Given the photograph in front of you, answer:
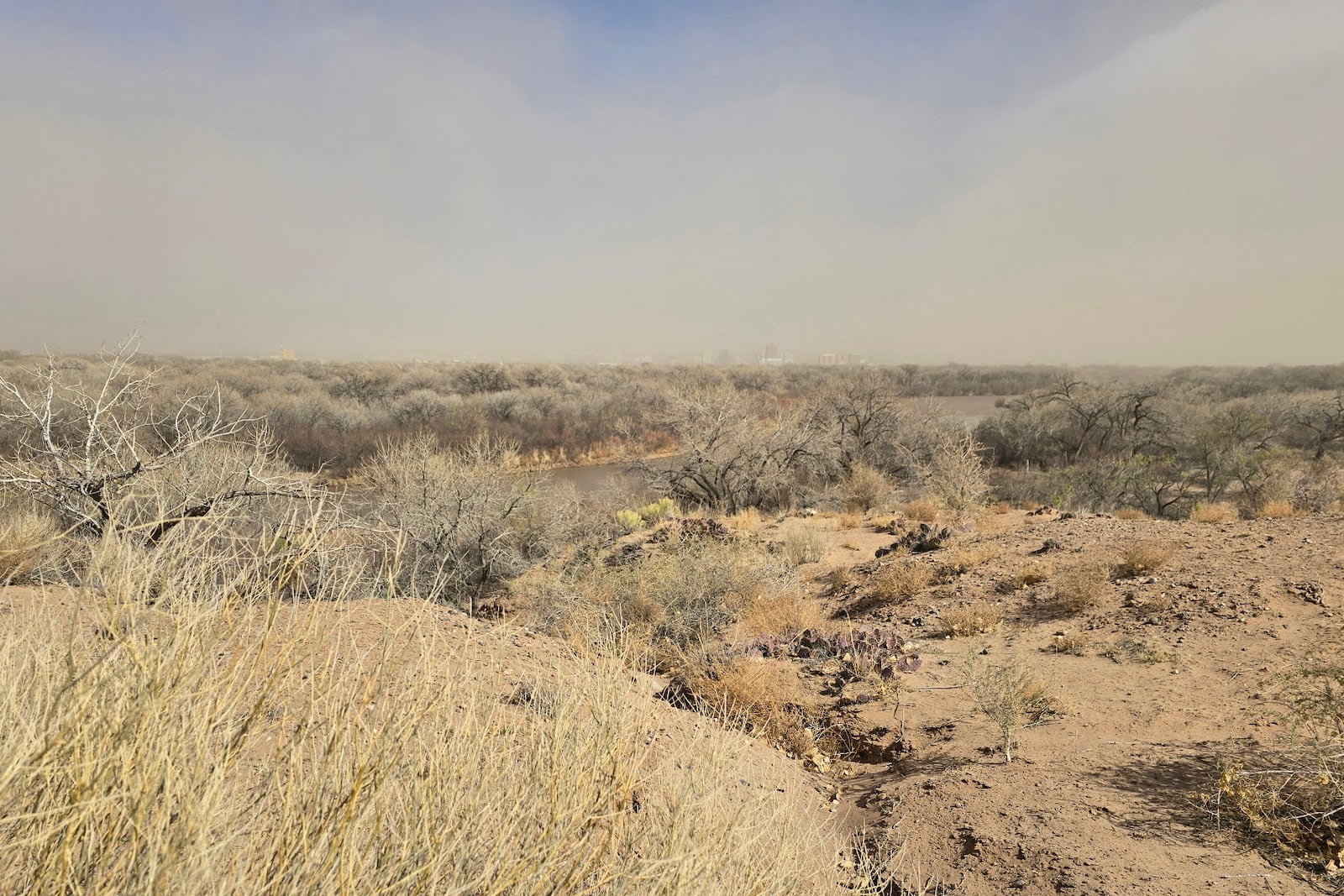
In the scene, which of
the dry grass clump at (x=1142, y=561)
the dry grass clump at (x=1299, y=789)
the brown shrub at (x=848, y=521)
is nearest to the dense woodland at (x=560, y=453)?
the brown shrub at (x=848, y=521)

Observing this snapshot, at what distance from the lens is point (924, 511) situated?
523 inches

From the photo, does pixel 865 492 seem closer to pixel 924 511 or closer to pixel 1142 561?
pixel 924 511

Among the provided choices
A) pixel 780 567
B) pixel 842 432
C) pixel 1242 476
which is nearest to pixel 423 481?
pixel 780 567

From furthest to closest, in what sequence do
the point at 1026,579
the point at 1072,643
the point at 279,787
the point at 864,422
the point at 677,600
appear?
the point at 864,422, the point at 1026,579, the point at 677,600, the point at 1072,643, the point at 279,787

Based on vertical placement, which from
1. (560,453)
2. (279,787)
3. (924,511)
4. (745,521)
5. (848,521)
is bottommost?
(560,453)

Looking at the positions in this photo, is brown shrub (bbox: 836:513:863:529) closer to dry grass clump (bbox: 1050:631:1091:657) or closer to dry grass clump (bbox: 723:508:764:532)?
dry grass clump (bbox: 723:508:764:532)

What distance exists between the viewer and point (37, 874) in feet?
3.83

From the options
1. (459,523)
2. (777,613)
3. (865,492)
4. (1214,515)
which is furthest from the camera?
(865,492)

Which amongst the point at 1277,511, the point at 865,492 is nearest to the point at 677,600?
the point at 865,492

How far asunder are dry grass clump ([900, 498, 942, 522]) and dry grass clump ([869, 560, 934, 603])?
4.53 meters

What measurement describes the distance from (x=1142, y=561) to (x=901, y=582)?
2.89 metres

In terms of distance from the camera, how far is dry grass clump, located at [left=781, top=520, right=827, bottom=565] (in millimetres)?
→ 10617

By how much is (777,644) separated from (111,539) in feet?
19.7

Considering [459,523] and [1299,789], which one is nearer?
[1299,789]
